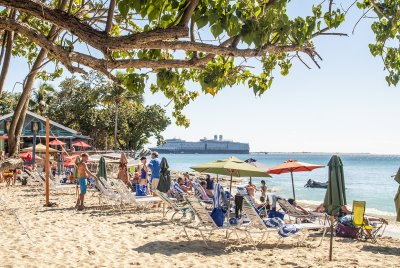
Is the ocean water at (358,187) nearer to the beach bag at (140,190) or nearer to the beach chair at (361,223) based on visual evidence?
the beach chair at (361,223)

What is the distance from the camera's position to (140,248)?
625cm

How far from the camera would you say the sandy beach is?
18.0 ft

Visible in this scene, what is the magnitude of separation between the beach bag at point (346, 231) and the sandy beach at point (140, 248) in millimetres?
355

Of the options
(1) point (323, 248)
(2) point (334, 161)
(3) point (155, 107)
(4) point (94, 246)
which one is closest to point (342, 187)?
(2) point (334, 161)

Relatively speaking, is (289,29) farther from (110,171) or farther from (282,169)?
(110,171)

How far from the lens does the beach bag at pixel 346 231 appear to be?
27.8 feet

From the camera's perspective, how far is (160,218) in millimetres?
9250

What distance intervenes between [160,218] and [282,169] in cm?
432

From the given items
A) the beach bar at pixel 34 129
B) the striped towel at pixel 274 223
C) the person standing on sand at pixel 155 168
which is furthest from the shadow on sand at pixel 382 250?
the beach bar at pixel 34 129

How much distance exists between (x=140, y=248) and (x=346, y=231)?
5092 mm

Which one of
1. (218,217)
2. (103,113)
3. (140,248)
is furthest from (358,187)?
(140,248)

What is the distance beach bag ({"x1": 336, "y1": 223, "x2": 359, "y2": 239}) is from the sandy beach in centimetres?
36

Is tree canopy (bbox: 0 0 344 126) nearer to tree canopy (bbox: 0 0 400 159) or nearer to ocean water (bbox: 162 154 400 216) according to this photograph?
tree canopy (bbox: 0 0 400 159)

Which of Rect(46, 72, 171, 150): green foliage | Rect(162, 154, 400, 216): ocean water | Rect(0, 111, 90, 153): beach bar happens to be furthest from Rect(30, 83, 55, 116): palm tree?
Rect(162, 154, 400, 216): ocean water
